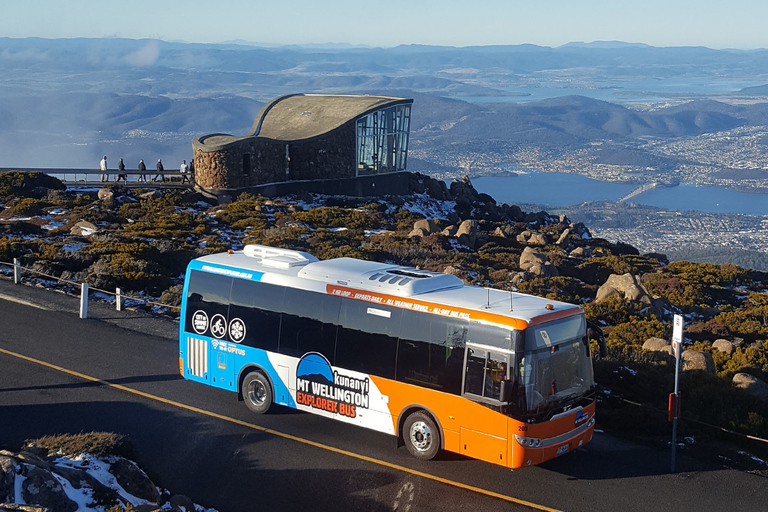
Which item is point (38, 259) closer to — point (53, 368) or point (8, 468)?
point (53, 368)

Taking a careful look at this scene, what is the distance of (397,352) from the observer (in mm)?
12938

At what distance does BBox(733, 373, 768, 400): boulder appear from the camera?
50.6ft

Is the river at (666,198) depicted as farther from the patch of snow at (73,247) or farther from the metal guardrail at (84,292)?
the metal guardrail at (84,292)

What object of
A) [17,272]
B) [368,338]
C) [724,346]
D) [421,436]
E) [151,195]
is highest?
[368,338]

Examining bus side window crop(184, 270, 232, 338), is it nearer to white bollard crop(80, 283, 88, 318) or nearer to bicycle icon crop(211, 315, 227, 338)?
bicycle icon crop(211, 315, 227, 338)

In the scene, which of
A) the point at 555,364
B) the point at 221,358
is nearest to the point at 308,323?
the point at 221,358

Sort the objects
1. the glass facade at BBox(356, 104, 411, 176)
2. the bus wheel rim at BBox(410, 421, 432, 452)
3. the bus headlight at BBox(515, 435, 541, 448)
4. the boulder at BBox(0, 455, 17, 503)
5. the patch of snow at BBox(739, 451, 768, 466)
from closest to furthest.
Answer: the boulder at BBox(0, 455, 17, 503) < the bus headlight at BBox(515, 435, 541, 448) < the bus wheel rim at BBox(410, 421, 432, 452) < the patch of snow at BBox(739, 451, 768, 466) < the glass facade at BBox(356, 104, 411, 176)

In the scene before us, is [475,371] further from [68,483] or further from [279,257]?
[68,483]

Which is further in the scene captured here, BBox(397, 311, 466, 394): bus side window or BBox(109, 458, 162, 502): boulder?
BBox(397, 311, 466, 394): bus side window

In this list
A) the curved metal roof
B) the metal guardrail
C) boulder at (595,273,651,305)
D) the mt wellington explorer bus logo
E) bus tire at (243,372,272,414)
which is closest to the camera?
the mt wellington explorer bus logo

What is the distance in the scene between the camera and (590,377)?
12.7m

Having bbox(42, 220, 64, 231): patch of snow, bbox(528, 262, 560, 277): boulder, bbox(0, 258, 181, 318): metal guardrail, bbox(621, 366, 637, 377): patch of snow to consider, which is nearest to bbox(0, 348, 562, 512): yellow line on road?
bbox(0, 258, 181, 318): metal guardrail

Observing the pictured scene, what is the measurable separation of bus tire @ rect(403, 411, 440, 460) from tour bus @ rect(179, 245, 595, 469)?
0.02m

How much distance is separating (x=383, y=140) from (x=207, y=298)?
4214 centimetres
